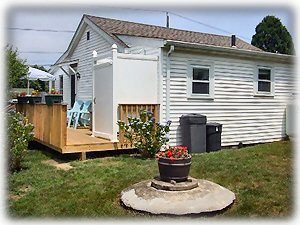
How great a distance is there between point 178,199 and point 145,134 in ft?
10.7

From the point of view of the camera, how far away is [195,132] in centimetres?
884

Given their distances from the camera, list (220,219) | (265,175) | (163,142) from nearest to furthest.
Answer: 1. (220,219)
2. (265,175)
3. (163,142)

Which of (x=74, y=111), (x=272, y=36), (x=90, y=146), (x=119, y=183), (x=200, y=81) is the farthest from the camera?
(x=272, y=36)

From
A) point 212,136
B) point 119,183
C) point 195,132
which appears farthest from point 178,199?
point 212,136

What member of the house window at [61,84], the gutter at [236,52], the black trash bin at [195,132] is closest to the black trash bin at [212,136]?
the black trash bin at [195,132]

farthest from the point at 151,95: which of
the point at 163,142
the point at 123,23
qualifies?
the point at 123,23

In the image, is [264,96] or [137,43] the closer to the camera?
[137,43]

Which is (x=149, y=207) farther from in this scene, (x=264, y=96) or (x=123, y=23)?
(x=123, y=23)

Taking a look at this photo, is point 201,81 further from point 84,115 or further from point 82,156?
point 84,115

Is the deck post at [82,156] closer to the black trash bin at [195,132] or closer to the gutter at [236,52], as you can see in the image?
the black trash bin at [195,132]

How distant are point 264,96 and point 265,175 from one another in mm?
5615

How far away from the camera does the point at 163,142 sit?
7.80 meters

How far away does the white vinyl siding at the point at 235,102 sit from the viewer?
907 cm

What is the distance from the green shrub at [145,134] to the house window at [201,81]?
1.95m
